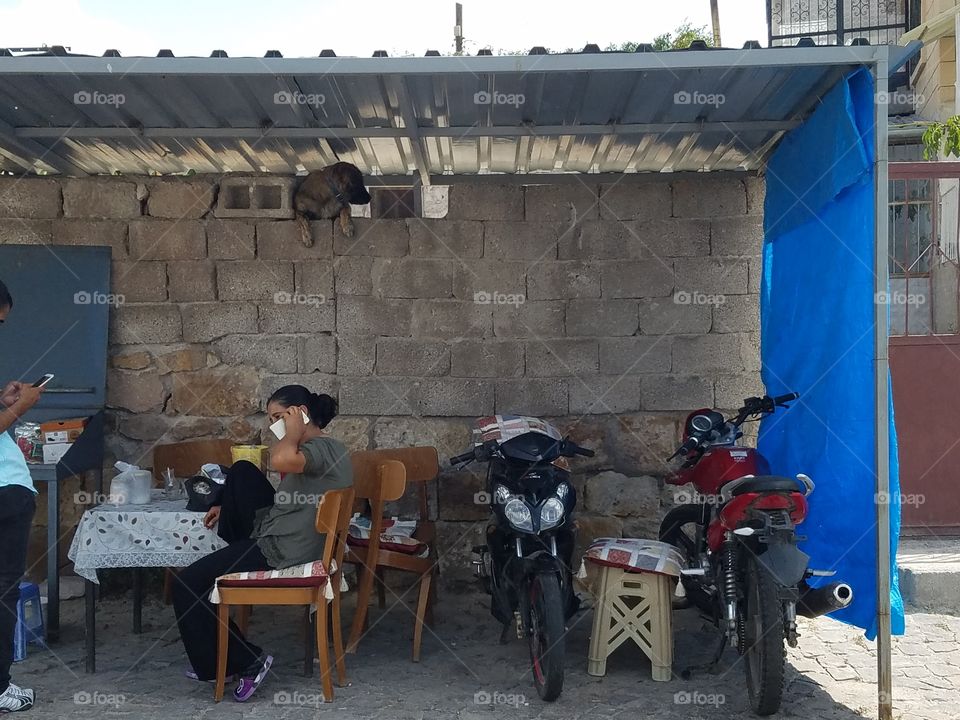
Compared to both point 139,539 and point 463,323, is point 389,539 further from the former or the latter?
point 463,323

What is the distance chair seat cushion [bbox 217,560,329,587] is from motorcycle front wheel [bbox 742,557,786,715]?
1.77m

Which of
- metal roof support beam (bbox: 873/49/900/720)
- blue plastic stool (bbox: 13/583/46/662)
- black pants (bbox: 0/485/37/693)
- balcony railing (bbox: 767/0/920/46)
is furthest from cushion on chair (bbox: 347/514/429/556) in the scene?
balcony railing (bbox: 767/0/920/46)

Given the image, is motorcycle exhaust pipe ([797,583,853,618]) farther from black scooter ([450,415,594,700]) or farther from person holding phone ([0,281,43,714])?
person holding phone ([0,281,43,714])

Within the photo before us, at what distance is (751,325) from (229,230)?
10.8 ft

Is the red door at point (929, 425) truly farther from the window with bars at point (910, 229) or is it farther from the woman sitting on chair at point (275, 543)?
the woman sitting on chair at point (275, 543)

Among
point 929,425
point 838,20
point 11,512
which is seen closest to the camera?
point 11,512

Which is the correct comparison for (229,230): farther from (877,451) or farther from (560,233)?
(877,451)

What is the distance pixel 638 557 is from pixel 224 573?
187cm

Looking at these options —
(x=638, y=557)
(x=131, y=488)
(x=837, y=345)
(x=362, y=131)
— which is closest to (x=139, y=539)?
(x=131, y=488)

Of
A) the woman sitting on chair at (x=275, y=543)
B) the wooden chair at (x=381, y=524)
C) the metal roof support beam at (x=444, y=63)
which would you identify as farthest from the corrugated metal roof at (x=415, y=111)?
the wooden chair at (x=381, y=524)

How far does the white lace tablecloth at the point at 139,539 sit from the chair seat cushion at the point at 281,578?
1.19 feet

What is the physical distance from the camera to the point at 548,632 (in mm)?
3920

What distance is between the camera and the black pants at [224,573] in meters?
4.00

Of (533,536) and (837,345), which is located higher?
(837,345)
